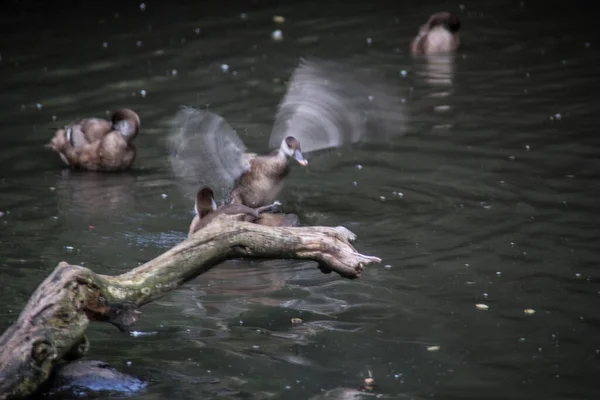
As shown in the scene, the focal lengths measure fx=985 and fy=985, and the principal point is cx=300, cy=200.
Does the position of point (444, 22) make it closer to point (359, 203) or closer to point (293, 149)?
point (359, 203)

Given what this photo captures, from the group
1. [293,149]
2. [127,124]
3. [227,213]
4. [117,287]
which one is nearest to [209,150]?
[293,149]

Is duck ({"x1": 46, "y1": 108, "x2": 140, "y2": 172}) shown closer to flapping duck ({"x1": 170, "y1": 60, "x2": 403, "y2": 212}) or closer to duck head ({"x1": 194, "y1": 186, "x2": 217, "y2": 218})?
flapping duck ({"x1": 170, "y1": 60, "x2": 403, "y2": 212})

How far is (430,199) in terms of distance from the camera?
9.32 metres

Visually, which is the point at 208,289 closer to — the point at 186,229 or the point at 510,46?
the point at 186,229

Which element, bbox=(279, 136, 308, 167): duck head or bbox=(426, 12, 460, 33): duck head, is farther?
bbox=(426, 12, 460, 33): duck head

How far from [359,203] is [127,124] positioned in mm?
2949

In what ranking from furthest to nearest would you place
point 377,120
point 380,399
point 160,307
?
point 377,120 < point 160,307 < point 380,399

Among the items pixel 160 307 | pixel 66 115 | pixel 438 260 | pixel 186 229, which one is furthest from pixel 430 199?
pixel 66 115

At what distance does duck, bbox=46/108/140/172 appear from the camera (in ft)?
34.8

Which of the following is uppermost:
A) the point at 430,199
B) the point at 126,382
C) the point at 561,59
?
the point at 561,59

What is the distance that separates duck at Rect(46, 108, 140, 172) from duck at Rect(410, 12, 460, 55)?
5157 millimetres

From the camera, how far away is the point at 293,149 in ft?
28.5

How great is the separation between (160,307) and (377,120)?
524 centimetres

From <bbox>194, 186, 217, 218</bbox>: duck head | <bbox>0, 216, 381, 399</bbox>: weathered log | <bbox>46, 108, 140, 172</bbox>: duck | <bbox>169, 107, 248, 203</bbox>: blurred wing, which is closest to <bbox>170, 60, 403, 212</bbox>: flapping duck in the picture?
<bbox>169, 107, 248, 203</bbox>: blurred wing
